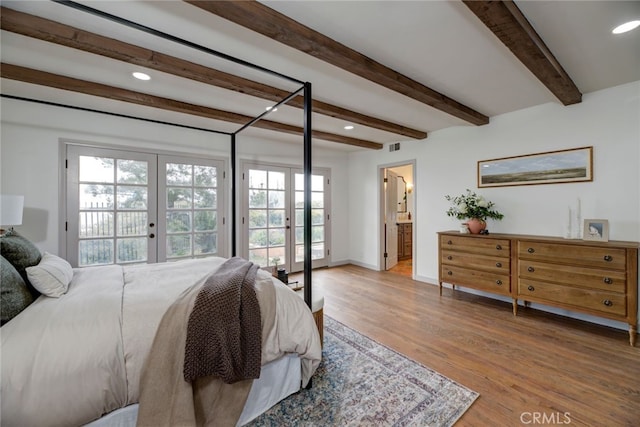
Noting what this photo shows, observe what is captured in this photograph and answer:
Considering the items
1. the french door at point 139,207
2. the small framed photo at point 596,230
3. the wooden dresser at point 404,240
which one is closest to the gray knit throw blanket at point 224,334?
the french door at point 139,207

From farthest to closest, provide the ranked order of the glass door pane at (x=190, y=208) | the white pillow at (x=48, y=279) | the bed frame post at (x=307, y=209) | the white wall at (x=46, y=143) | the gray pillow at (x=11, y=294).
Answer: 1. the glass door pane at (x=190, y=208)
2. the white wall at (x=46, y=143)
3. the bed frame post at (x=307, y=209)
4. the white pillow at (x=48, y=279)
5. the gray pillow at (x=11, y=294)

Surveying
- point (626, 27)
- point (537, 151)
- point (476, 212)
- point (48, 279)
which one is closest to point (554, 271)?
point (476, 212)

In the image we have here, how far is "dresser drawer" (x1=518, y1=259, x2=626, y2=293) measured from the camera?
243 centimetres

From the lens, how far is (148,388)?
126cm

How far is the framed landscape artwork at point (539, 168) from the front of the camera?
2988mm

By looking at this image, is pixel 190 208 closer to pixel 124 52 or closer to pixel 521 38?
pixel 124 52

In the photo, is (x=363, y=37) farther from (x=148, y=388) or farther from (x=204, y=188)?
(x=204, y=188)

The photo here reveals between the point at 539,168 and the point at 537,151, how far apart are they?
21 centimetres

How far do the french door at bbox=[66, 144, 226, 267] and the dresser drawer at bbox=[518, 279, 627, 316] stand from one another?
4007 mm

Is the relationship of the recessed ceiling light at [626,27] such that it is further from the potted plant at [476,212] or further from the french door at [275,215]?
the french door at [275,215]

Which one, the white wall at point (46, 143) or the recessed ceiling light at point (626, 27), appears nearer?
the recessed ceiling light at point (626, 27)

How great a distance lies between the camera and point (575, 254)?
2.63 m

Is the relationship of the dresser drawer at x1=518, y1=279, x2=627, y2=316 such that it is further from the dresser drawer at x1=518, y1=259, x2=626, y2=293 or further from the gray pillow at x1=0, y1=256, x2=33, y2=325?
the gray pillow at x1=0, y1=256, x2=33, y2=325

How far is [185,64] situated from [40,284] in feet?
5.87
